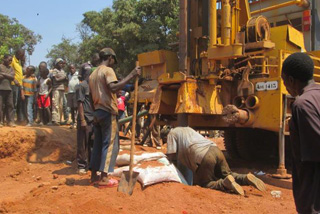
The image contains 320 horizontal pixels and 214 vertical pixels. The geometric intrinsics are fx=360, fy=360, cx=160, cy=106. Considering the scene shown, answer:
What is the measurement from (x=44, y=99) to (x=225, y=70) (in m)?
4.81

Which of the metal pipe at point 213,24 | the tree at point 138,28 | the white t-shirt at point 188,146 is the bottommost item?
the white t-shirt at point 188,146

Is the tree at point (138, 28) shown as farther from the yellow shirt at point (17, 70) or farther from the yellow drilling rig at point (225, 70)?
the yellow drilling rig at point (225, 70)

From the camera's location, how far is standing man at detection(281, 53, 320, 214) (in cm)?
191

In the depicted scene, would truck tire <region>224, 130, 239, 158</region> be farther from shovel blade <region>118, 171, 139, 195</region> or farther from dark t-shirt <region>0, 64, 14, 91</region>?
dark t-shirt <region>0, 64, 14, 91</region>

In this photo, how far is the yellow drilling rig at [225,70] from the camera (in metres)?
5.65

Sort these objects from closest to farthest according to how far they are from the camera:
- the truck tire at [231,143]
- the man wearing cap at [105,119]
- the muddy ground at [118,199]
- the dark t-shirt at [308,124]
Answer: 1. the dark t-shirt at [308,124]
2. the muddy ground at [118,199]
3. the man wearing cap at [105,119]
4. the truck tire at [231,143]

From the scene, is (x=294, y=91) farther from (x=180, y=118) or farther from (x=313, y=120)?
(x=180, y=118)

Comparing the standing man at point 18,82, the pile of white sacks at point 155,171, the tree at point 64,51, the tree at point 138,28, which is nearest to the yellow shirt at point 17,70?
the standing man at point 18,82

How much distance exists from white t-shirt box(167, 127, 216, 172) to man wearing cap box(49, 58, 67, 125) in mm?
4373

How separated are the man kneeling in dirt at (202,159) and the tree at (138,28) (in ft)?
43.9

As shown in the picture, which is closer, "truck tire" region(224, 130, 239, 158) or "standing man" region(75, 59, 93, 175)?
"standing man" region(75, 59, 93, 175)

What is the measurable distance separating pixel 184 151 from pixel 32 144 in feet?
11.2

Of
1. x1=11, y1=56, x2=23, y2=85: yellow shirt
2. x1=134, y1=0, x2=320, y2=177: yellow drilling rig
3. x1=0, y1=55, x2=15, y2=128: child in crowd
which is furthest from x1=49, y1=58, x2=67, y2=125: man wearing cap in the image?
x1=134, y1=0, x2=320, y2=177: yellow drilling rig

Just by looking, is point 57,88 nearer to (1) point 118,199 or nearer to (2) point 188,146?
(2) point 188,146
